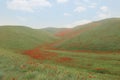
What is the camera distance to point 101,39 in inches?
2808

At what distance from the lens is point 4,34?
3703 inches

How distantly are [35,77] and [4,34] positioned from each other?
85.6m

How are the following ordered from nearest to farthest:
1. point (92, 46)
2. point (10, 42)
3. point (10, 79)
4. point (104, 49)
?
point (10, 79) → point (104, 49) → point (92, 46) → point (10, 42)

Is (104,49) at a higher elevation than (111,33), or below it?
below

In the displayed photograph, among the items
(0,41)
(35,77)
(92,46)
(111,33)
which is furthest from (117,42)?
(35,77)

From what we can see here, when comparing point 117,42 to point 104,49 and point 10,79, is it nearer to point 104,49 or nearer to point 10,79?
point 104,49

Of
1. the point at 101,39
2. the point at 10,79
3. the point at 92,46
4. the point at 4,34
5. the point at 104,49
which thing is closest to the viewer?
the point at 10,79

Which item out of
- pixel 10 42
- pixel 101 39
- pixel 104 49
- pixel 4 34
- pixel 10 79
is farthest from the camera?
pixel 4 34

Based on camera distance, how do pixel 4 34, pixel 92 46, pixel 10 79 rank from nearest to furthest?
1. pixel 10 79
2. pixel 92 46
3. pixel 4 34

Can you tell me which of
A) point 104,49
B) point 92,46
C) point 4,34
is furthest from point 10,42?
point 104,49

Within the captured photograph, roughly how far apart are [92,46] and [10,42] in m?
34.1

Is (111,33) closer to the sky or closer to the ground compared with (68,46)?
closer to the sky

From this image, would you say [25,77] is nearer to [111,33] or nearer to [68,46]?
[68,46]

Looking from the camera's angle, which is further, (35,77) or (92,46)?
(92,46)
